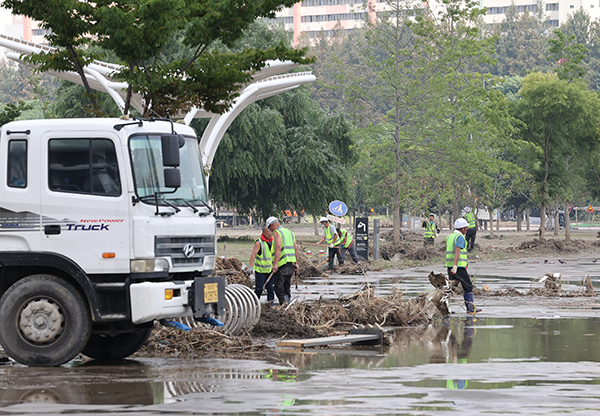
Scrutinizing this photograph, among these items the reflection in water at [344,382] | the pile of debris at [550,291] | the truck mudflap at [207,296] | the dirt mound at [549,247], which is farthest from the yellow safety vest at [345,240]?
the truck mudflap at [207,296]

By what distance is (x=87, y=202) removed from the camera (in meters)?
10.5

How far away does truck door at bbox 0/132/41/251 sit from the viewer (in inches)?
415

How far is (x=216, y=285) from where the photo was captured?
11.1 metres

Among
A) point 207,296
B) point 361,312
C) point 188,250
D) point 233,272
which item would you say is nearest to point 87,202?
point 188,250

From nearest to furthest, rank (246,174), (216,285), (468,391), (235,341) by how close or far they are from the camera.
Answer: (468,391)
(216,285)
(235,341)
(246,174)

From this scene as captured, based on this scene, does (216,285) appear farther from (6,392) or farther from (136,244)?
(6,392)

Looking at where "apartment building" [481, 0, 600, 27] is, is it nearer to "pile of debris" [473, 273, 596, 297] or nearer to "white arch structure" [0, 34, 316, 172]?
"white arch structure" [0, 34, 316, 172]

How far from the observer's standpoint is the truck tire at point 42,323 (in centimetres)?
1036

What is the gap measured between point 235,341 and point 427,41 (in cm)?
3174

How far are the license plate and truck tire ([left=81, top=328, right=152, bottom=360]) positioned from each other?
3.64 ft

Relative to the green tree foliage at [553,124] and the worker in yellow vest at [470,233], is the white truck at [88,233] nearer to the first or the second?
the worker in yellow vest at [470,233]

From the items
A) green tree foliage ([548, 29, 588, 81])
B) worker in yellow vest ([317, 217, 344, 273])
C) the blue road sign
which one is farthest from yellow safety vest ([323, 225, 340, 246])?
green tree foliage ([548, 29, 588, 81])

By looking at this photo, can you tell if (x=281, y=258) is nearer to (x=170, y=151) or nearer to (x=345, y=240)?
(x=170, y=151)

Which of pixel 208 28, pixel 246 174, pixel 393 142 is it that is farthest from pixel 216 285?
pixel 246 174
